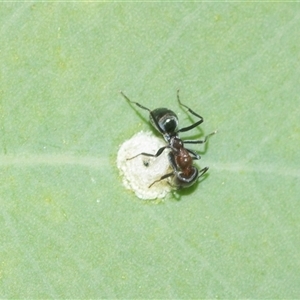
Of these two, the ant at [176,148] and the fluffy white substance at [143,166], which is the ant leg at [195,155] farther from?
the fluffy white substance at [143,166]

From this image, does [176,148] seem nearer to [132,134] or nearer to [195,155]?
[195,155]

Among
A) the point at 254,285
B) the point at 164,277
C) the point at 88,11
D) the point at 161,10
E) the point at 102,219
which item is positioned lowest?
the point at 254,285

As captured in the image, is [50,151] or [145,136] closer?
[50,151]

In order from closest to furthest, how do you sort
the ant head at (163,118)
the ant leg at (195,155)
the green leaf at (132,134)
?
the green leaf at (132,134)
the ant head at (163,118)
the ant leg at (195,155)

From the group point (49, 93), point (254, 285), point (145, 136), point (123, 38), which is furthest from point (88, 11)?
point (254, 285)

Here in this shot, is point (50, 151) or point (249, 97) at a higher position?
point (50, 151)

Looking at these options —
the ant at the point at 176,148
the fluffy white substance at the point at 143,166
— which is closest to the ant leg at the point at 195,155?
the ant at the point at 176,148

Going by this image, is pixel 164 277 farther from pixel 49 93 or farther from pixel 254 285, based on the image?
pixel 49 93
